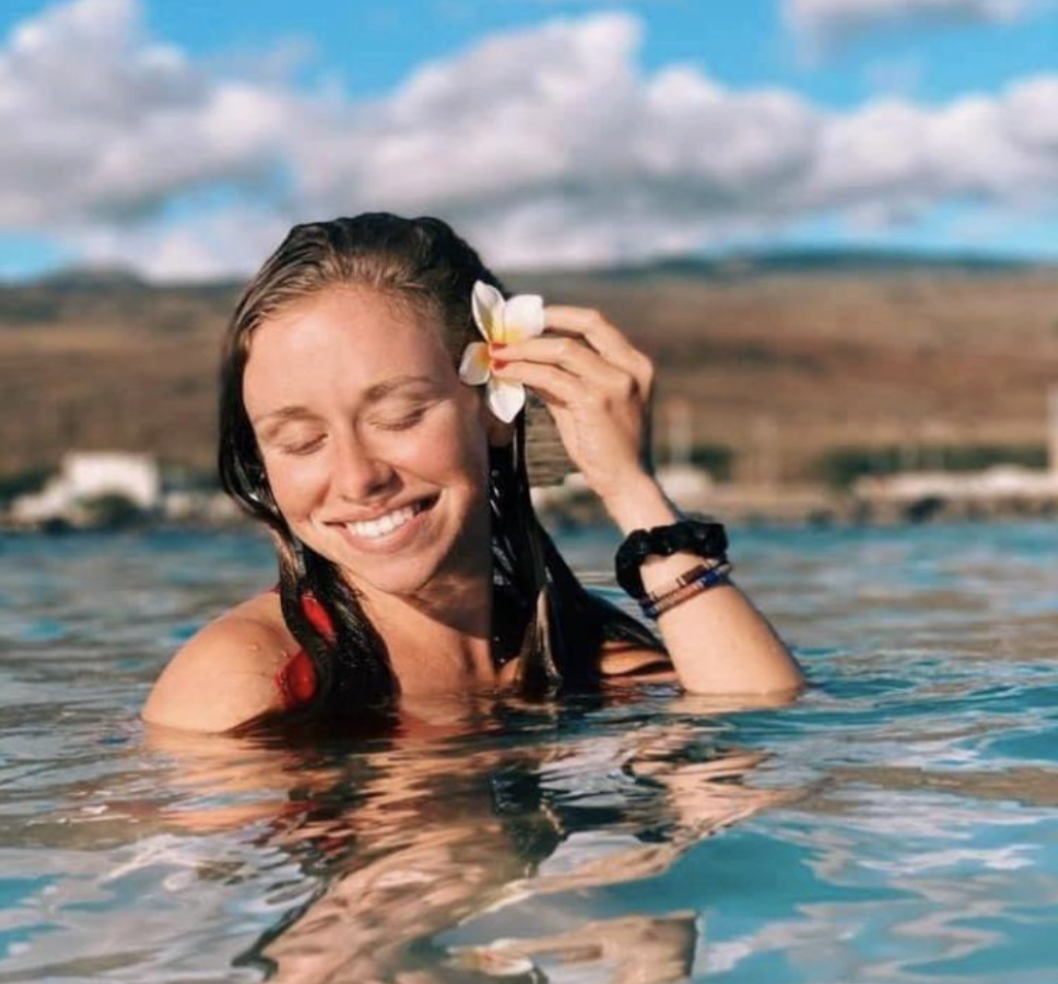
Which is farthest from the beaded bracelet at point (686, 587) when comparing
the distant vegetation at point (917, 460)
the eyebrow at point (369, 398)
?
the distant vegetation at point (917, 460)

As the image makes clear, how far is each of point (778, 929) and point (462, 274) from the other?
1.98 meters

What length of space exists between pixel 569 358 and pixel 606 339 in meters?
0.09

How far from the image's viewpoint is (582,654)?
16.2 ft

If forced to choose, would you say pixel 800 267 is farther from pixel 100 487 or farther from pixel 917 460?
pixel 100 487

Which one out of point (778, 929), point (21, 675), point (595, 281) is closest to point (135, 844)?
point (778, 929)

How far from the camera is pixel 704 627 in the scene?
13.9 ft

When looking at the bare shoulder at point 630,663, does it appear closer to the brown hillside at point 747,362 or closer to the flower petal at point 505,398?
the flower petal at point 505,398

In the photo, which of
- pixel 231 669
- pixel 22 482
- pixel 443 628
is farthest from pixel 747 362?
pixel 231 669

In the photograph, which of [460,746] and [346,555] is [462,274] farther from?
[460,746]

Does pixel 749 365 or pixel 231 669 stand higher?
pixel 749 365

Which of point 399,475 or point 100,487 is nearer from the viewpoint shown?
point 399,475

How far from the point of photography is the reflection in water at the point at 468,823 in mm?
2404

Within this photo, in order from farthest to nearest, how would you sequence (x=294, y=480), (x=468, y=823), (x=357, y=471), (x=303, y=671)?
(x=303, y=671) → (x=294, y=480) → (x=357, y=471) → (x=468, y=823)

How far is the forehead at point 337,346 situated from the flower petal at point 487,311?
4.6 inches
